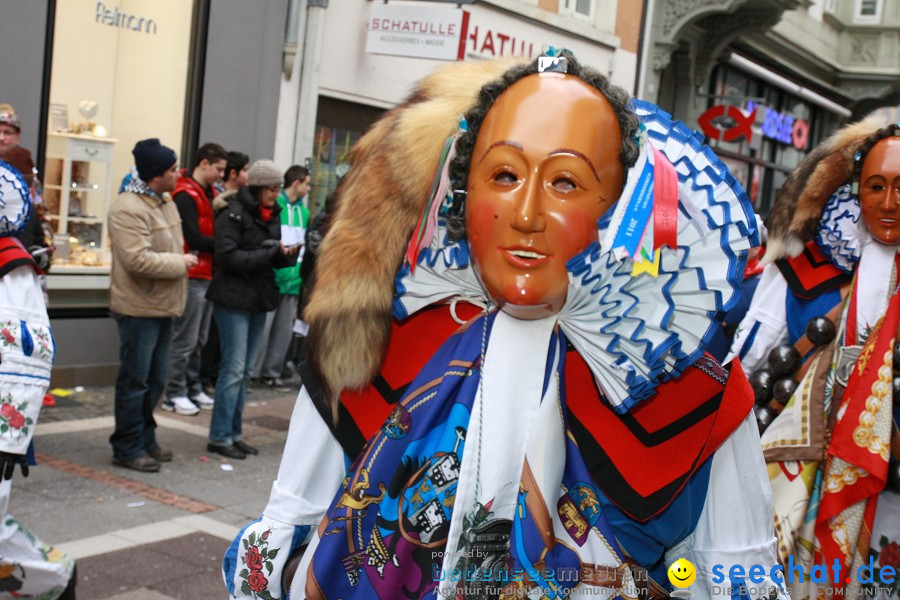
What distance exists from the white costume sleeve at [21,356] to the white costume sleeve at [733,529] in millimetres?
2161

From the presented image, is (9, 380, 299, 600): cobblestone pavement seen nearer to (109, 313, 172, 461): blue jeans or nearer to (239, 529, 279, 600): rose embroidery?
(109, 313, 172, 461): blue jeans

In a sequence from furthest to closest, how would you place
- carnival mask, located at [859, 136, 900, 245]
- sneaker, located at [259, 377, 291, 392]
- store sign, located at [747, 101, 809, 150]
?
store sign, located at [747, 101, 809, 150]
sneaker, located at [259, 377, 291, 392]
carnival mask, located at [859, 136, 900, 245]

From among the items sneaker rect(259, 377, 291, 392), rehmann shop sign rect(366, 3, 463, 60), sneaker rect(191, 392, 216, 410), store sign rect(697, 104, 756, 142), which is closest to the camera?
sneaker rect(191, 392, 216, 410)

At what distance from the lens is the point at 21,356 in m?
3.29

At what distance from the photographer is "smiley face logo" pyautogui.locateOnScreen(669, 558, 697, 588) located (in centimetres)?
209

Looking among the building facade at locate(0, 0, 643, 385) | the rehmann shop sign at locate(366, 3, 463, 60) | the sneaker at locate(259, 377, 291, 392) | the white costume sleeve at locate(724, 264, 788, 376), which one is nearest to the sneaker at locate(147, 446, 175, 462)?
the building facade at locate(0, 0, 643, 385)

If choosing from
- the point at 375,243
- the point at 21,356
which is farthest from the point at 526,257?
the point at 21,356

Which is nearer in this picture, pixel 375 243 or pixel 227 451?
pixel 375 243

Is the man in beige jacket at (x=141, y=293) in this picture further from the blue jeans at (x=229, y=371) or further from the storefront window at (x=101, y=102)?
the storefront window at (x=101, y=102)

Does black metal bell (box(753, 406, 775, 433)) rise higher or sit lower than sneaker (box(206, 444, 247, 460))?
higher

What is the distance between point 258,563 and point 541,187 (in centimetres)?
98

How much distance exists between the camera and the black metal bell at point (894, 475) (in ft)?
11.5

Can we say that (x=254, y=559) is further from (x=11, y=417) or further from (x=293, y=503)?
(x=11, y=417)

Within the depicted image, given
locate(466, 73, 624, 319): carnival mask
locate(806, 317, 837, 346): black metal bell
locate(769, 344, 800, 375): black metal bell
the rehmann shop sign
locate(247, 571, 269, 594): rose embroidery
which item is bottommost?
locate(247, 571, 269, 594): rose embroidery
